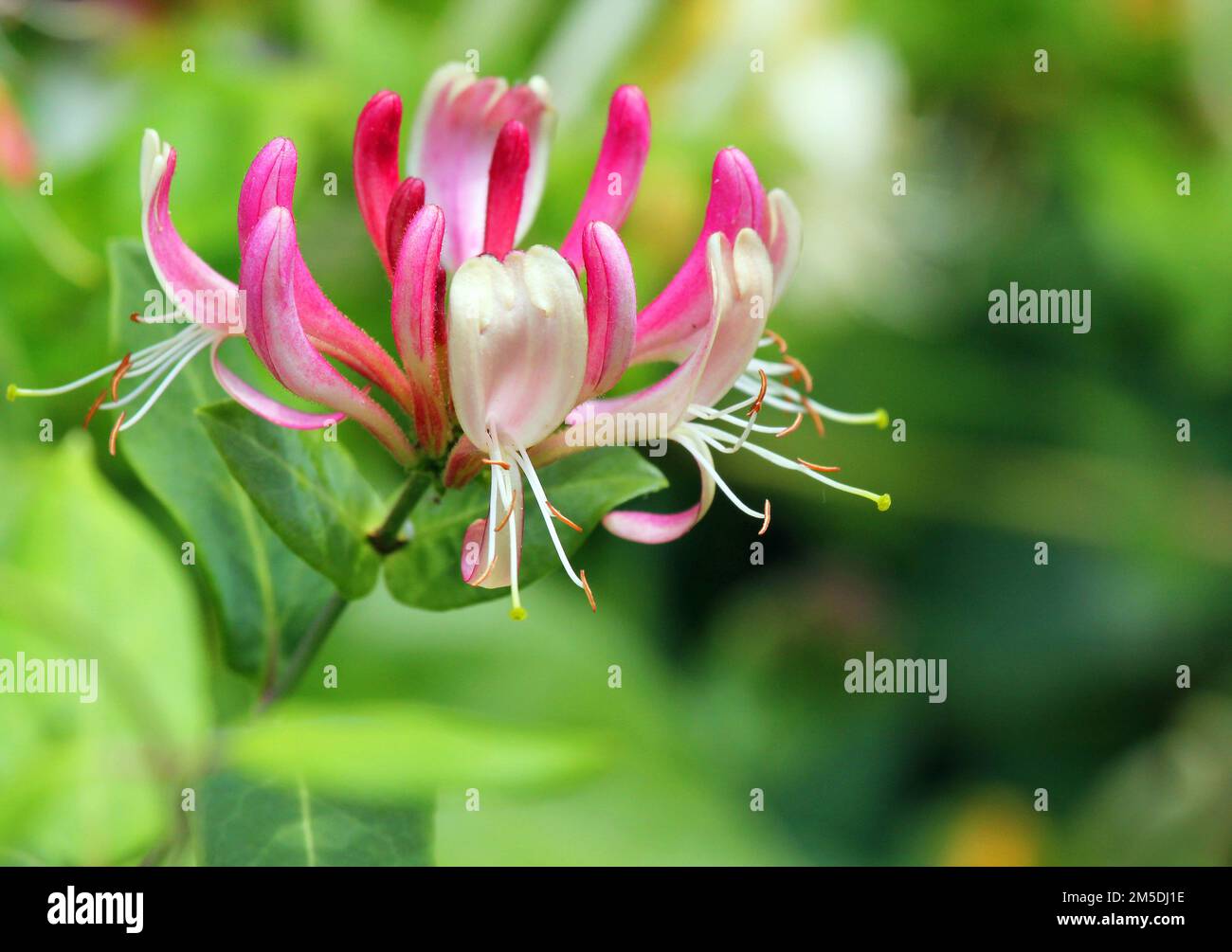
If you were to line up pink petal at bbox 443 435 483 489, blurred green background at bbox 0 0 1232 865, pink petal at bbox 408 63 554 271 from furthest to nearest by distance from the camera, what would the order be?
1. blurred green background at bbox 0 0 1232 865
2. pink petal at bbox 408 63 554 271
3. pink petal at bbox 443 435 483 489

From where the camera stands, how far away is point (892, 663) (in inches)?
81.7

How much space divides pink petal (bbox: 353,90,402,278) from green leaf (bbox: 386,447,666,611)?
0.44 ft

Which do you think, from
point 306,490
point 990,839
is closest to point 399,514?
point 306,490

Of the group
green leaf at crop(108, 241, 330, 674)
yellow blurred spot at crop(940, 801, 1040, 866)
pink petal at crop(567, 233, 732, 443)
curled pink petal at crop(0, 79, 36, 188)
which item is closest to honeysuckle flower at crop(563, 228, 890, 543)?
pink petal at crop(567, 233, 732, 443)

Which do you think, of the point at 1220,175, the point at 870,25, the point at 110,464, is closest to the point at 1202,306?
the point at 1220,175

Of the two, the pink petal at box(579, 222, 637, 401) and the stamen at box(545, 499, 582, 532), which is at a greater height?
the pink petal at box(579, 222, 637, 401)

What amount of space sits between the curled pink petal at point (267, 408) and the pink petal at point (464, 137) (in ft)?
0.48

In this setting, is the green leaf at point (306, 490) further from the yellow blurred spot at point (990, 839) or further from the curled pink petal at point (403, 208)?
the yellow blurred spot at point (990, 839)

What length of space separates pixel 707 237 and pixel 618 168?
88mm

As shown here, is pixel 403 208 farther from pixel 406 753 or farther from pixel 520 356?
pixel 406 753

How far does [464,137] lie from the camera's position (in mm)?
808

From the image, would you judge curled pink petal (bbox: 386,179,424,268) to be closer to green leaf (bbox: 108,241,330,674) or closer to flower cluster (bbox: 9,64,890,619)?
flower cluster (bbox: 9,64,890,619)

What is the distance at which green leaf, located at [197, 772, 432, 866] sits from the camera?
73 centimetres
